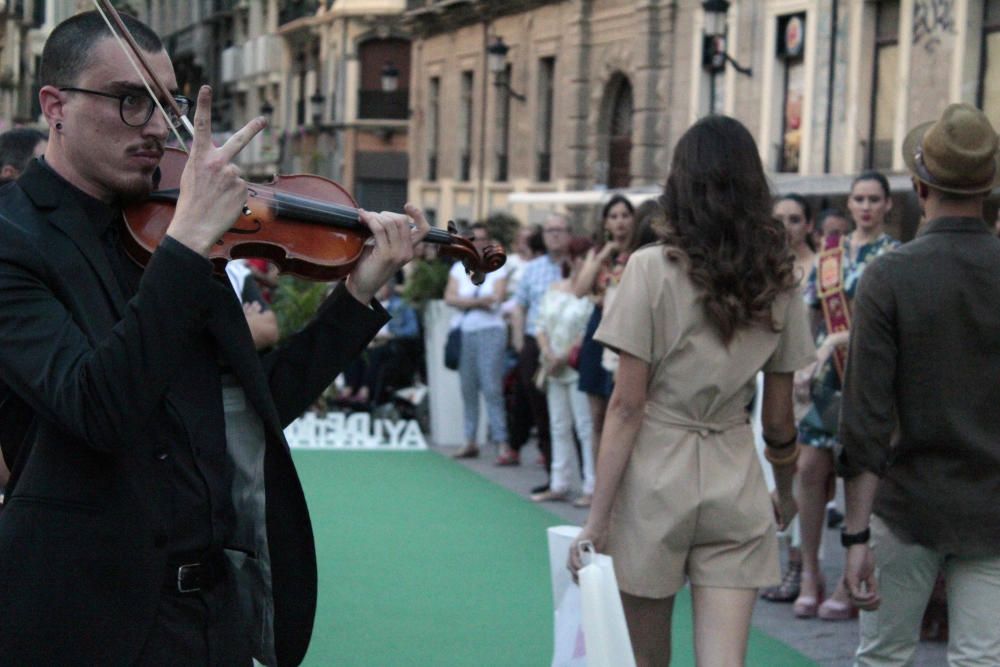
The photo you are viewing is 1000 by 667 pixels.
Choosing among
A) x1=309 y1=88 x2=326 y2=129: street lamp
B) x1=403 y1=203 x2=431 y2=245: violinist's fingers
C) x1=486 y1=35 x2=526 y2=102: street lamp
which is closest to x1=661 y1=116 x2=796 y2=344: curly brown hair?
x1=403 y1=203 x2=431 y2=245: violinist's fingers

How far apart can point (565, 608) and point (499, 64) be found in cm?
2583

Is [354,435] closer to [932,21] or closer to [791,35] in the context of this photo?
[932,21]

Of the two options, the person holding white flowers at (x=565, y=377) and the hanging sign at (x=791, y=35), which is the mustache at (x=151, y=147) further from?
the hanging sign at (x=791, y=35)

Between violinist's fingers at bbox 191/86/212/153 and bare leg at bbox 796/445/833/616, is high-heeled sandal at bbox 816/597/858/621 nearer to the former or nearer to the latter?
bare leg at bbox 796/445/833/616

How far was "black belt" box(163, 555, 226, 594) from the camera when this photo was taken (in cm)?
299

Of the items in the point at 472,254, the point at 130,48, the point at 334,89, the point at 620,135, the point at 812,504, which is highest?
the point at 334,89

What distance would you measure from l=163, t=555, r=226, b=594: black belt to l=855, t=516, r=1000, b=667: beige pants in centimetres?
229

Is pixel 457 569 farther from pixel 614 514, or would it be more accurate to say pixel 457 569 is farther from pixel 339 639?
pixel 614 514

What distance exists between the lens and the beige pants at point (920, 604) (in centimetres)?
455

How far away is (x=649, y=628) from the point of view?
4.87 meters

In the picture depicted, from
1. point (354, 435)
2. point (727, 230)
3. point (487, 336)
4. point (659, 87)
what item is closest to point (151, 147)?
point (727, 230)

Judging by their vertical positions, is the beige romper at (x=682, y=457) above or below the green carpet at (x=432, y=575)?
above

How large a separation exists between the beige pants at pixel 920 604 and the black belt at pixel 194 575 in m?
2.29

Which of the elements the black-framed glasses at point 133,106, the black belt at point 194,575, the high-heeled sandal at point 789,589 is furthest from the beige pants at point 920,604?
the high-heeled sandal at point 789,589
